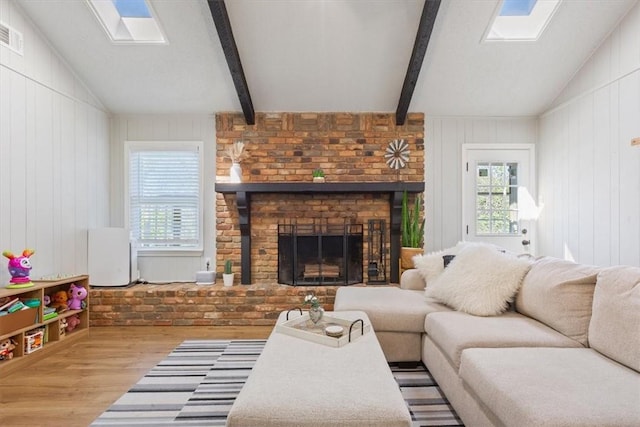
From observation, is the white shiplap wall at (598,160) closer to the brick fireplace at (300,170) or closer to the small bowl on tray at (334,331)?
the brick fireplace at (300,170)

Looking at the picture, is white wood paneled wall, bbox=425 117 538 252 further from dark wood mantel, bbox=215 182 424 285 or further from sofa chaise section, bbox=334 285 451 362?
sofa chaise section, bbox=334 285 451 362

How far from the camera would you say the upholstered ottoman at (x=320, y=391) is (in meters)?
1.26

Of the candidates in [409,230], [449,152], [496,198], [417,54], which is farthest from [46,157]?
[496,198]

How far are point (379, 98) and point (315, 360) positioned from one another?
131 inches

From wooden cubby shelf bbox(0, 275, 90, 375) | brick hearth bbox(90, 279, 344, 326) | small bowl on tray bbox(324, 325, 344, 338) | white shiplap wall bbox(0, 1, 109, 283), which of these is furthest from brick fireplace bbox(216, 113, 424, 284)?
small bowl on tray bbox(324, 325, 344, 338)

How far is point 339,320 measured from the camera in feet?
7.22

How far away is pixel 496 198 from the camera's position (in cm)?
458

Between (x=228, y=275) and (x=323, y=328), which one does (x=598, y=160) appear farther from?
(x=228, y=275)

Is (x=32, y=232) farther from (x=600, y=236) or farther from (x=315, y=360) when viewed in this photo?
(x=600, y=236)

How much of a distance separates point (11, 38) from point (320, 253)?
135 inches

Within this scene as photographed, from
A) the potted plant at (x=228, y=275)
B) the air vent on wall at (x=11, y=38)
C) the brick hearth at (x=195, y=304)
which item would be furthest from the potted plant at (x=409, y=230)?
the air vent on wall at (x=11, y=38)

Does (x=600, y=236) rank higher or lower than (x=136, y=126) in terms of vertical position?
lower

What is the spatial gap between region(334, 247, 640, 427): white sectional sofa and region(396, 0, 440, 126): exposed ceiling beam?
190 cm

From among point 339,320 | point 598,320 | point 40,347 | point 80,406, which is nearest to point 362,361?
point 339,320
